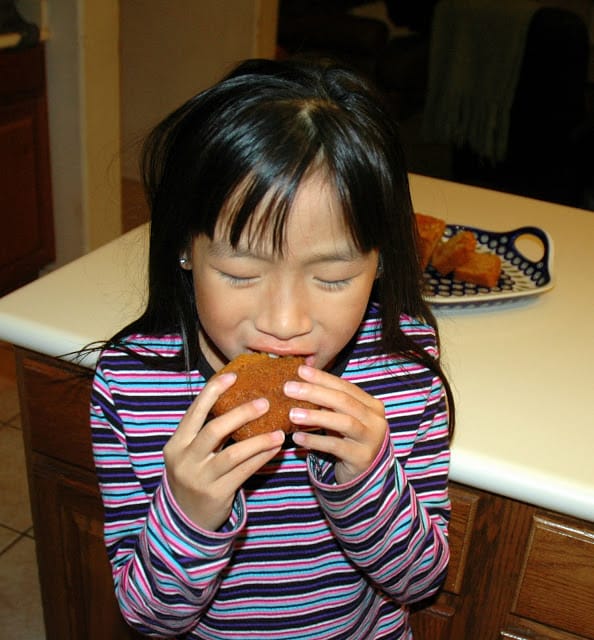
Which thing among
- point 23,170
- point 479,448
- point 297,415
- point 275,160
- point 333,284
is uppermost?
point 275,160

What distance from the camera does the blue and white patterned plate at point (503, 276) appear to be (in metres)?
1.16

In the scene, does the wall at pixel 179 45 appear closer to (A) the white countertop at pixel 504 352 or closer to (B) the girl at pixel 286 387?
(A) the white countertop at pixel 504 352

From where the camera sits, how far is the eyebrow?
29.8 inches

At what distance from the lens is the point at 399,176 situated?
85cm

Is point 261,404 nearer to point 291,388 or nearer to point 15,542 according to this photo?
point 291,388

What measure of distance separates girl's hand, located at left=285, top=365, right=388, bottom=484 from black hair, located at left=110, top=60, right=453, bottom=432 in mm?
142

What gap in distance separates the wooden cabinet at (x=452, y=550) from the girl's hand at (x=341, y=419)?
8.8 inches

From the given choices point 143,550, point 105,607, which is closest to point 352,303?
point 143,550

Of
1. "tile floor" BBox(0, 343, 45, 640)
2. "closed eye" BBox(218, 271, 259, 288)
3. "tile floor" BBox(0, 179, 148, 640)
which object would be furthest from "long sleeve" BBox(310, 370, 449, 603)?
"tile floor" BBox(0, 343, 45, 640)

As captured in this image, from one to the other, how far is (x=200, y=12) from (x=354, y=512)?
373 cm

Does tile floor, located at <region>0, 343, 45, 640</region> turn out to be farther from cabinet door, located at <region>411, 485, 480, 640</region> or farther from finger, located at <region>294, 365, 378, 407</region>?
finger, located at <region>294, 365, 378, 407</region>

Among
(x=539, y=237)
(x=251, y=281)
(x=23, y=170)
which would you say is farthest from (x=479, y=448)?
(x=23, y=170)

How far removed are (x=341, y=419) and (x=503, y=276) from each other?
0.59 m

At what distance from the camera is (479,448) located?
906mm
